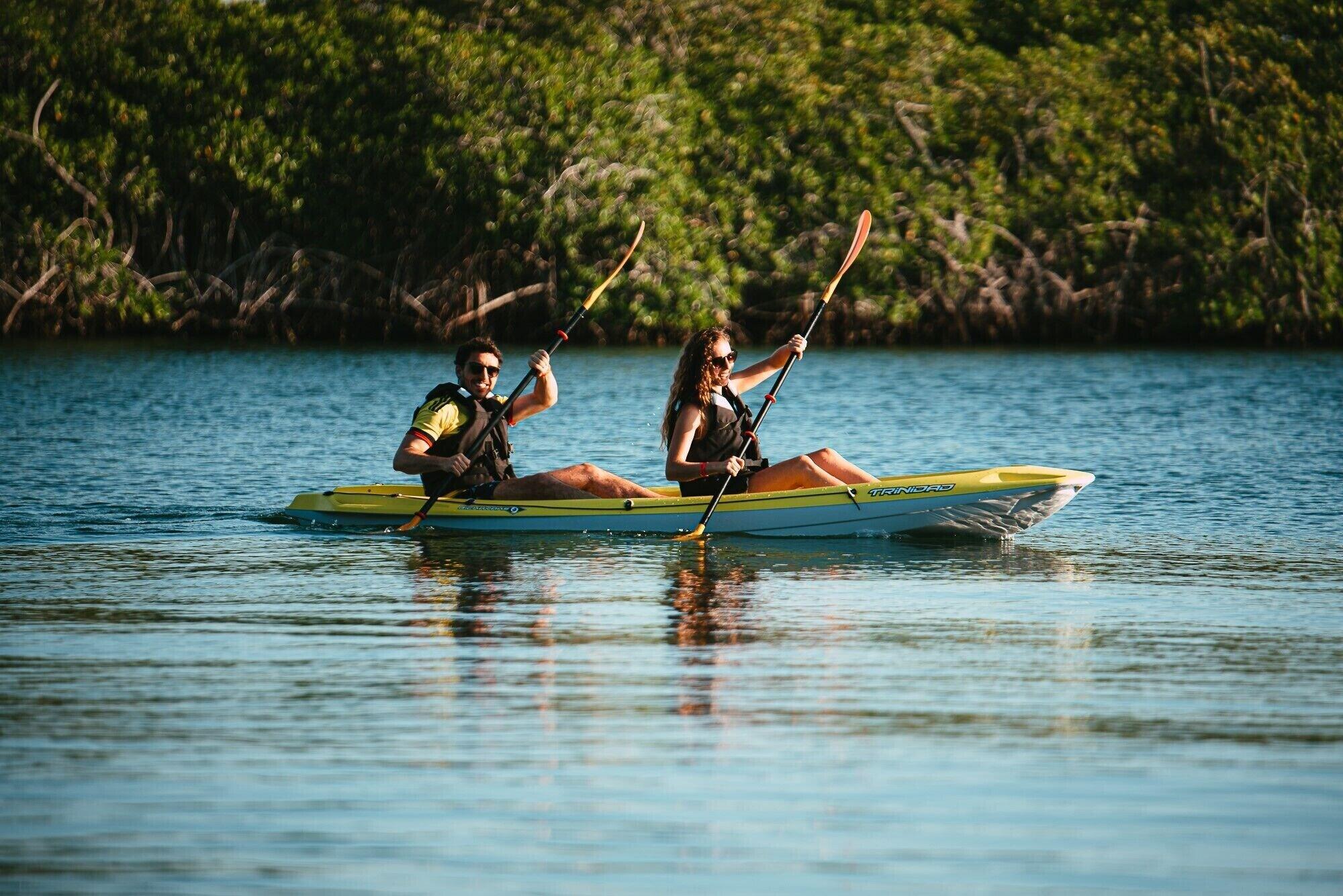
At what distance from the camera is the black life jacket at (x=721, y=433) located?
10344mm

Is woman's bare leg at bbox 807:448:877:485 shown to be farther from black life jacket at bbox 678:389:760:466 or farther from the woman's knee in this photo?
black life jacket at bbox 678:389:760:466

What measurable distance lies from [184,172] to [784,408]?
46.3ft

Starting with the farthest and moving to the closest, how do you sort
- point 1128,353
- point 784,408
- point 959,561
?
point 1128,353
point 784,408
point 959,561

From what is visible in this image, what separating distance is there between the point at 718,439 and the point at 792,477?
50cm

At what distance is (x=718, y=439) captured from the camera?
10398mm

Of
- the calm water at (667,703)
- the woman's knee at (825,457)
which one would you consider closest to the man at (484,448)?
the calm water at (667,703)

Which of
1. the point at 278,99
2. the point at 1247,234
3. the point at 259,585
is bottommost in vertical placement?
the point at 259,585

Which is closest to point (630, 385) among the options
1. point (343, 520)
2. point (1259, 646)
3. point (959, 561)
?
point (343, 520)

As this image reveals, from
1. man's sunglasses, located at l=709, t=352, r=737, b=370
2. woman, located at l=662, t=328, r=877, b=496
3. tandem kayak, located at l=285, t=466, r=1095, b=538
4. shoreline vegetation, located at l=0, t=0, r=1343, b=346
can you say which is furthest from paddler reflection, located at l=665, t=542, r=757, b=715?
shoreline vegetation, located at l=0, t=0, r=1343, b=346

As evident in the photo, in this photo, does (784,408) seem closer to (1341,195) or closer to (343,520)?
(343,520)

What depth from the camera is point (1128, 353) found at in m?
31.4

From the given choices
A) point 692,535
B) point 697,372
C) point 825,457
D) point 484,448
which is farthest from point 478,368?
point 825,457

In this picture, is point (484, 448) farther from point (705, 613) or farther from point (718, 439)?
point (705, 613)

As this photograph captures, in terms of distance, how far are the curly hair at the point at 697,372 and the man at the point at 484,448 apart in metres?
0.69
